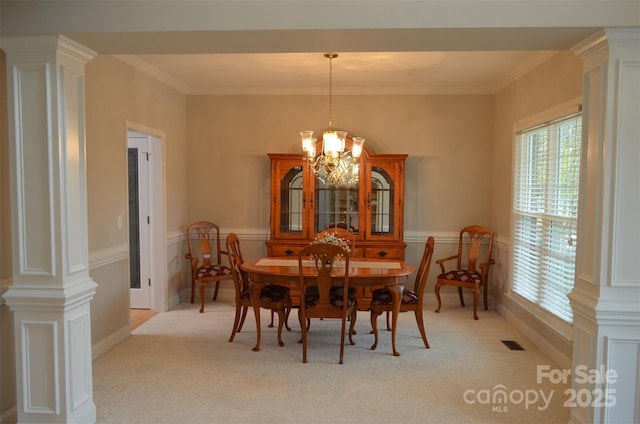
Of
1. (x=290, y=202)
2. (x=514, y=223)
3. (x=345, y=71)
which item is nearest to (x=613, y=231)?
(x=514, y=223)

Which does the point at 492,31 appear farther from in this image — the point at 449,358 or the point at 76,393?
the point at 76,393

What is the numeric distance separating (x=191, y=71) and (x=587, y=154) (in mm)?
3777

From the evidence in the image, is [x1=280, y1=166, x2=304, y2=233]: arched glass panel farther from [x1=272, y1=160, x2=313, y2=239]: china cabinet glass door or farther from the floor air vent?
the floor air vent

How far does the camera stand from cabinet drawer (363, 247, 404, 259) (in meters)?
5.07

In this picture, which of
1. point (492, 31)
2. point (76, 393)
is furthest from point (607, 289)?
point (76, 393)

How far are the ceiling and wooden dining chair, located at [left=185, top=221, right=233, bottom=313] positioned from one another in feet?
5.57

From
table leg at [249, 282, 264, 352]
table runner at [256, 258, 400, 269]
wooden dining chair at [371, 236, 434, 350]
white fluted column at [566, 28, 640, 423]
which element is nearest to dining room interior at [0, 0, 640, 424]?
white fluted column at [566, 28, 640, 423]

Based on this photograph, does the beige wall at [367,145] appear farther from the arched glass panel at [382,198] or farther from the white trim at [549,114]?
the white trim at [549,114]

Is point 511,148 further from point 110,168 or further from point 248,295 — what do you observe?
point 110,168

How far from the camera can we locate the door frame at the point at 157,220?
4.82 m

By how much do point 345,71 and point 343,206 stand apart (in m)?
1.50

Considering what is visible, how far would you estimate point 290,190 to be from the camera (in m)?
5.14

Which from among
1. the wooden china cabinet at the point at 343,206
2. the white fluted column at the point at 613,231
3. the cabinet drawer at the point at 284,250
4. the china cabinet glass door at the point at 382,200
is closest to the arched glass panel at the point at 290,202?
the wooden china cabinet at the point at 343,206

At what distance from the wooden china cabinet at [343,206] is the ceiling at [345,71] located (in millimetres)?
826
